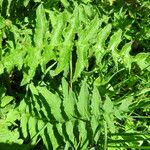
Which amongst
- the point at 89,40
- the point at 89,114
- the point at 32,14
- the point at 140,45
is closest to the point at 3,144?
the point at 89,114

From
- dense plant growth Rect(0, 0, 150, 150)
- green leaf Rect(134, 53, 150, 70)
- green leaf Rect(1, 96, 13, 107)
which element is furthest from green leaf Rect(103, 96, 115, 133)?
green leaf Rect(1, 96, 13, 107)

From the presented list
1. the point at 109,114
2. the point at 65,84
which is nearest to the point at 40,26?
the point at 65,84

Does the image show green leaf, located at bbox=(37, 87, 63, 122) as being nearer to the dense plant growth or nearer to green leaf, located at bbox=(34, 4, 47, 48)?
the dense plant growth

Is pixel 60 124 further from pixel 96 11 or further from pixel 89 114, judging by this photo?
pixel 96 11

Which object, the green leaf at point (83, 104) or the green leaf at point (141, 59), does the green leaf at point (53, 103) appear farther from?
the green leaf at point (141, 59)

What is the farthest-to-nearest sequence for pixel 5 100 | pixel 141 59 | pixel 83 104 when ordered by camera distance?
pixel 141 59, pixel 5 100, pixel 83 104

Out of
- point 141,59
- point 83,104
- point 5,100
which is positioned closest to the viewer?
point 83,104

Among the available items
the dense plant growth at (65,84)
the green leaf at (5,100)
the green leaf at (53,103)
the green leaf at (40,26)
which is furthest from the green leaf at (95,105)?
the green leaf at (5,100)

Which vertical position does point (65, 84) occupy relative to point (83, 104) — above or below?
above

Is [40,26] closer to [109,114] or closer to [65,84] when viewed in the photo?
[65,84]
